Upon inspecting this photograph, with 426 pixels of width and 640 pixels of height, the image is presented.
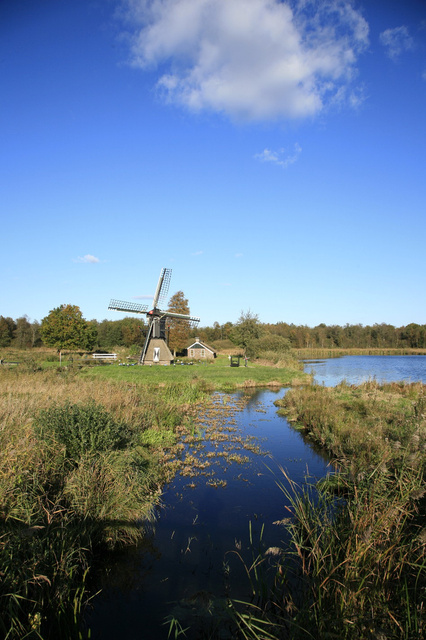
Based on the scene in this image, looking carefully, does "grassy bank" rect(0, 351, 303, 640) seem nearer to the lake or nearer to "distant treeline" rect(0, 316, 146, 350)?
the lake

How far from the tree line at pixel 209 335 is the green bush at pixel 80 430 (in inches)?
1830

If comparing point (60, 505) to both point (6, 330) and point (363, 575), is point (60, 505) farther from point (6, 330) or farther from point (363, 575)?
point (6, 330)

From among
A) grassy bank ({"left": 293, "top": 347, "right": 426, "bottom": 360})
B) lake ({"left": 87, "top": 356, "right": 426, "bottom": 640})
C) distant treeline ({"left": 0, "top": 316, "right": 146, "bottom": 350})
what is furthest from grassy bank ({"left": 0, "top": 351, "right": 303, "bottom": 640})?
grassy bank ({"left": 293, "top": 347, "right": 426, "bottom": 360})

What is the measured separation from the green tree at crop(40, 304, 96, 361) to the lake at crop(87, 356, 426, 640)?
153ft

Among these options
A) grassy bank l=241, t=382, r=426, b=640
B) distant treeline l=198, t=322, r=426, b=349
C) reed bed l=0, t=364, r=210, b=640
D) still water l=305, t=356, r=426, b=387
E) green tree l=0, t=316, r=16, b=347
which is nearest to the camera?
grassy bank l=241, t=382, r=426, b=640

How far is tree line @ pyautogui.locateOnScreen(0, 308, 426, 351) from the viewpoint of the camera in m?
66.8

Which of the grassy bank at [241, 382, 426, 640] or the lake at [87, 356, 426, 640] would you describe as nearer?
the grassy bank at [241, 382, 426, 640]

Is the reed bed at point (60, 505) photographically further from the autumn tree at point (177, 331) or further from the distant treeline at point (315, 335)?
the distant treeline at point (315, 335)

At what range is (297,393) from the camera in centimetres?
2158

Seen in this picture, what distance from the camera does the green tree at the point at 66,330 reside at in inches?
2153

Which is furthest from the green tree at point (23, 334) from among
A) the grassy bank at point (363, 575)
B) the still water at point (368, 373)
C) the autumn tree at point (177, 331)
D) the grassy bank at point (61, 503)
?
the grassy bank at point (363, 575)

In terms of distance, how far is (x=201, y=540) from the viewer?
6777mm

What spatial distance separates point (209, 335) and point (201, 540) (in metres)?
93.0

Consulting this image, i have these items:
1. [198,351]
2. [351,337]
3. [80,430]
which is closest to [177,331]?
[198,351]
